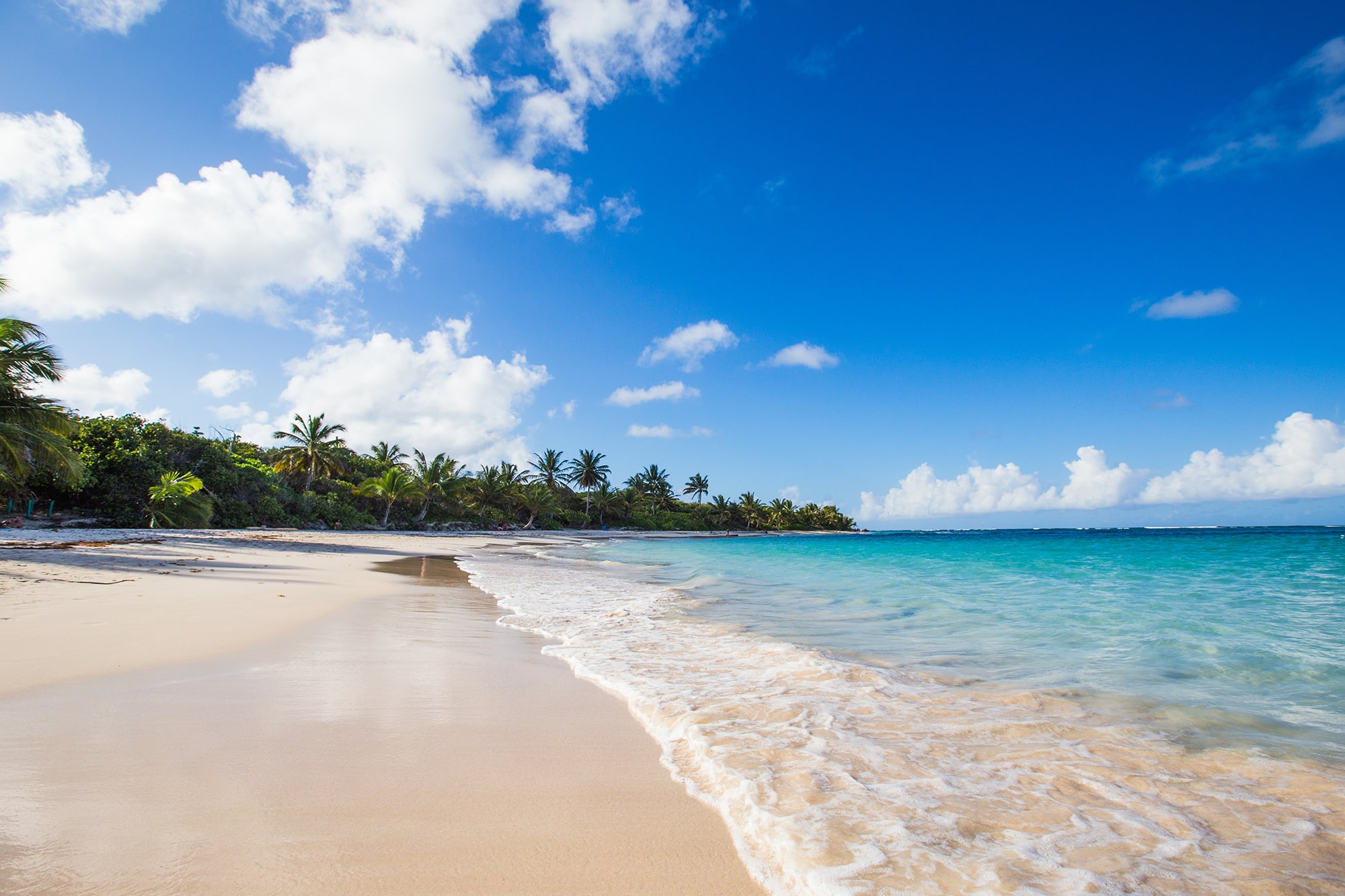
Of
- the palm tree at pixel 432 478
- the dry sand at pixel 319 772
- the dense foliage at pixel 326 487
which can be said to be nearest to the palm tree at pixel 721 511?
the dense foliage at pixel 326 487

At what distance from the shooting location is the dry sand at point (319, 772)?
6.51 feet

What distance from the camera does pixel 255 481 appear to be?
34.7 meters

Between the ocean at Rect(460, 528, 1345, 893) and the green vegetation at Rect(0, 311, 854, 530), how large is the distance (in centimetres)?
1521

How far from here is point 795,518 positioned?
364ft

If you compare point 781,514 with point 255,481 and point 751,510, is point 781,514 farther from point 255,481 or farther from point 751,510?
point 255,481

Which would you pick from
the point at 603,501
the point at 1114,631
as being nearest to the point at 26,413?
the point at 1114,631

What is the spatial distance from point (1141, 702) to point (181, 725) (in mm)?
6553

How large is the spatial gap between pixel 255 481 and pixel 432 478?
1871 centimetres

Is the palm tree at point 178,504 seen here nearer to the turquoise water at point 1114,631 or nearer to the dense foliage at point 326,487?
the dense foliage at point 326,487

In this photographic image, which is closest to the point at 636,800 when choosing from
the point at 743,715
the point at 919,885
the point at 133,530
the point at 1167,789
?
the point at 919,885

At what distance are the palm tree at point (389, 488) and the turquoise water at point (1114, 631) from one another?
36.6 m

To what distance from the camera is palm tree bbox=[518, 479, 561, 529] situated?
64.6 metres

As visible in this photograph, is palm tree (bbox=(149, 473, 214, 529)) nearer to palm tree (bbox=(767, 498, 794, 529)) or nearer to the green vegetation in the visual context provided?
the green vegetation

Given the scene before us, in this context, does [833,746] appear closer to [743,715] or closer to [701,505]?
[743,715]
